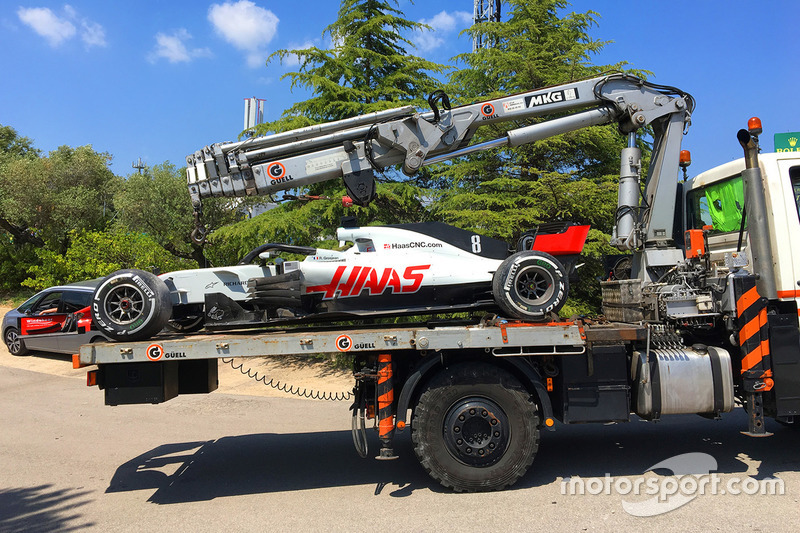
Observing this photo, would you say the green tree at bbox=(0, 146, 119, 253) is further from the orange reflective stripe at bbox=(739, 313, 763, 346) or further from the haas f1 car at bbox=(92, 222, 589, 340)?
the orange reflective stripe at bbox=(739, 313, 763, 346)

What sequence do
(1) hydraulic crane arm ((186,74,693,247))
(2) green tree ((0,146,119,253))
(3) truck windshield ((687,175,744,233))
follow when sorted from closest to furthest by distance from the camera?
(3) truck windshield ((687,175,744,233)) → (1) hydraulic crane arm ((186,74,693,247)) → (2) green tree ((0,146,119,253))

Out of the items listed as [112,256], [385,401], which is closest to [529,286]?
[385,401]

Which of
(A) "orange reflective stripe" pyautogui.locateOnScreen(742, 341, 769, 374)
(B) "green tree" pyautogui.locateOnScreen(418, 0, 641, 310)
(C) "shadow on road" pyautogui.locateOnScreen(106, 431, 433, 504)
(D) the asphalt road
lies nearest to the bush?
(D) the asphalt road

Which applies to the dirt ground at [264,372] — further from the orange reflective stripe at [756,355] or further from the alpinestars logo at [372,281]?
the orange reflective stripe at [756,355]

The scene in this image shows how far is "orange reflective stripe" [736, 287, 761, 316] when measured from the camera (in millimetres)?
5270

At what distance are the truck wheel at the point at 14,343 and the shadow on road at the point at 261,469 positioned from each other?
31.4ft

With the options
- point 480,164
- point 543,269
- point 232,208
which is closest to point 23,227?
point 232,208

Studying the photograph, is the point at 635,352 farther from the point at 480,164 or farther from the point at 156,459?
the point at 480,164

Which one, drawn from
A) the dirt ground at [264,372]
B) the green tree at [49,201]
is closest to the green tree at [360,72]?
the dirt ground at [264,372]

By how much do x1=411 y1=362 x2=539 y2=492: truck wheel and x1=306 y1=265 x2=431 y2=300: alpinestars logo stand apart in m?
1.18

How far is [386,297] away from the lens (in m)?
5.87

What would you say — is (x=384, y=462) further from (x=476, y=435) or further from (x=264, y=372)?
(x=264, y=372)

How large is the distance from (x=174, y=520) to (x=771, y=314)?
18.6ft

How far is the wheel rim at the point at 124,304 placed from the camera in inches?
214
